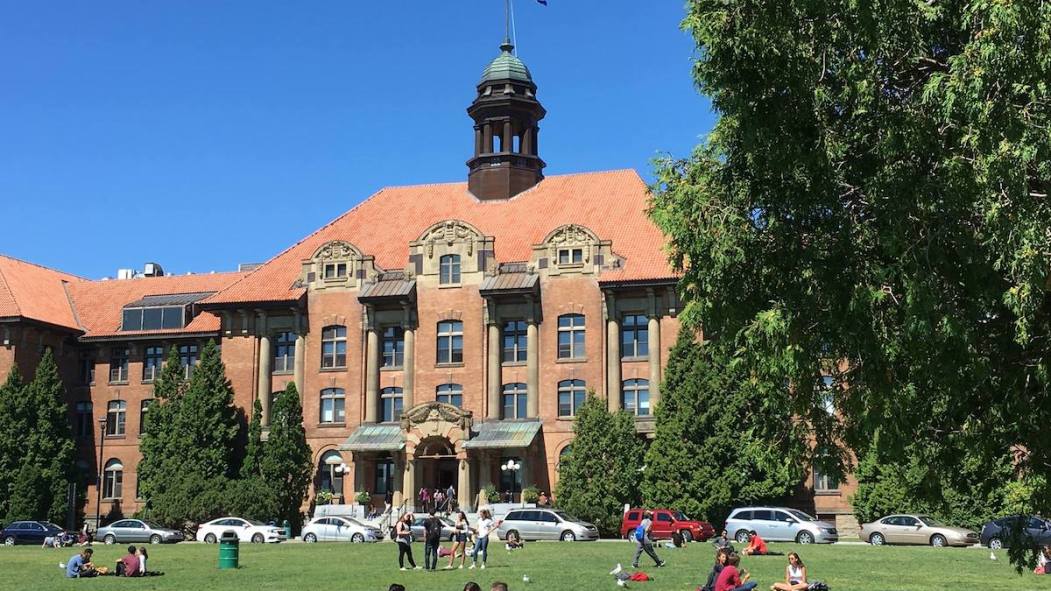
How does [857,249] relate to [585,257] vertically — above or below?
below

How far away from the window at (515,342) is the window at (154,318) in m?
19.2

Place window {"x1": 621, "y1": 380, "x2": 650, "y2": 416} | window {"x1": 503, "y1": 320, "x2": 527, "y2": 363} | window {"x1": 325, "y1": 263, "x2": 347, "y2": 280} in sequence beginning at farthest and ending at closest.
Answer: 1. window {"x1": 325, "y1": 263, "x2": 347, "y2": 280}
2. window {"x1": 503, "y1": 320, "x2": 527, "y2": 363}
3. window {"x1": 621, "y1": 380, "x2": 650, "y2": 416}

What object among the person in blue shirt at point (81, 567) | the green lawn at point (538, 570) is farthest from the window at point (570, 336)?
the person in blue shirt at point (81, 567)

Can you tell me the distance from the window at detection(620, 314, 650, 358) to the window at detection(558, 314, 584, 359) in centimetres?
206

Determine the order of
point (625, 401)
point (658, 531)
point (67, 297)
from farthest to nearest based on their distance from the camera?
1. point (67, 297)
2. point (625, 401)
3. point (658, 531)

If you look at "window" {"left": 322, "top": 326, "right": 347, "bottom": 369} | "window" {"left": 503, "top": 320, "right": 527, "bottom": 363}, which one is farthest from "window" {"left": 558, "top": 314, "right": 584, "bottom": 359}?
"window" {"left": 322, "top": 326, "right": 347, "bottom": 369}

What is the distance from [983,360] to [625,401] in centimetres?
4346

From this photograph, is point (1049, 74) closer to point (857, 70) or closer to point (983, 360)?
point (857, 70)

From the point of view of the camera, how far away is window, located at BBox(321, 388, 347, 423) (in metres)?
62.8

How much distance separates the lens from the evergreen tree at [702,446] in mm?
52812

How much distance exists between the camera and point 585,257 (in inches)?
2356

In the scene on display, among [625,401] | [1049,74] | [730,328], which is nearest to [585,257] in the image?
[625,401]

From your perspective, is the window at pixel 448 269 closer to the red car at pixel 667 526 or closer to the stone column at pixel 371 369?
the stone column at pixel 371 369

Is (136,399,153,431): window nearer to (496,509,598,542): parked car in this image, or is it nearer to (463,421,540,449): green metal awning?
(463,421,540,449): green metal awning
